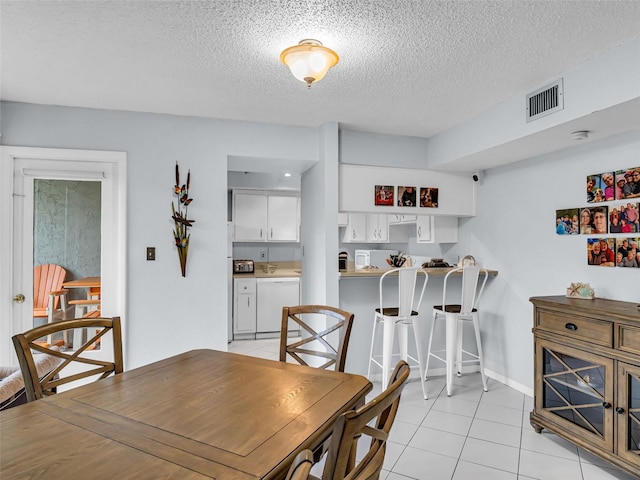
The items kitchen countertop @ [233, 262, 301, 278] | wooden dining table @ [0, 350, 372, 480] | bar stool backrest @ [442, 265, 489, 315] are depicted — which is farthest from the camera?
Answer: kitchen countertop @ [233, 262, 301, 278]

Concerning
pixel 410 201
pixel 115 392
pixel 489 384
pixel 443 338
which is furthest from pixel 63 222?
pixel 489 384

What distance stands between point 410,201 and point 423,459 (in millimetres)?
2287

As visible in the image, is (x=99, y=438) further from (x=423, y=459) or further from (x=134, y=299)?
(x=134, y=299)

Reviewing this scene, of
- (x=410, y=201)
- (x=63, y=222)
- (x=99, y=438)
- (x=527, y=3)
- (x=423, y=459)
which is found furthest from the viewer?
(x=410, y=201)

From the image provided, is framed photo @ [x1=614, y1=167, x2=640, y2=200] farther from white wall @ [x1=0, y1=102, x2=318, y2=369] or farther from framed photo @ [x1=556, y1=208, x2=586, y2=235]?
white wall @ [x1=0, y1=102, x2=318, y2=369]

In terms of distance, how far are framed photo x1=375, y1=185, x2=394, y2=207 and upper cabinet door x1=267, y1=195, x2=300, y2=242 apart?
2402 mm

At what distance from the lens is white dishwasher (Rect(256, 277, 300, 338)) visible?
17.9ft

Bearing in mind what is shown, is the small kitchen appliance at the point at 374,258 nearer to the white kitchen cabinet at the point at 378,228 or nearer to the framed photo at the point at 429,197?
the white kitchen cabinet at the point at 378,228

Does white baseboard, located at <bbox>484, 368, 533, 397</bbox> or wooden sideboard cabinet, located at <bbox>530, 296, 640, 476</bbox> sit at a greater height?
wooden sideboard cabinet, located at <bbox>530, 296, 640, 476</bbox>

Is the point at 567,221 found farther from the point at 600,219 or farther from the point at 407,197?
the point at 407,197

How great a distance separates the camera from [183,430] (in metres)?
1.21

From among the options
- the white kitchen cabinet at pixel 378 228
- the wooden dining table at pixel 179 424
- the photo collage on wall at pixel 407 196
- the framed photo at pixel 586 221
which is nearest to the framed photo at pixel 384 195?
the photo collage on wall at pixel 407 196

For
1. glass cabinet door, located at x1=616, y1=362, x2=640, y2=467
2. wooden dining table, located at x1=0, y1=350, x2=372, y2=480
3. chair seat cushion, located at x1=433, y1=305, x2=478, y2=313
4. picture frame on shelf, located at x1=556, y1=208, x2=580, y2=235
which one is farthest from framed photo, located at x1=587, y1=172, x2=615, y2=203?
wooden dining table, located at x1=0, y1=350, x2=372, y2=480

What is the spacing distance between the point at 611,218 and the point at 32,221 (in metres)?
4.29
